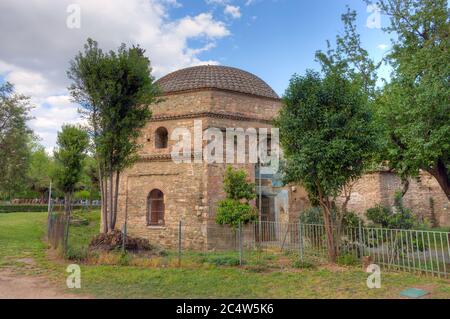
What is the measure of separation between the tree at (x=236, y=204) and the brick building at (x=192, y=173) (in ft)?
4.73

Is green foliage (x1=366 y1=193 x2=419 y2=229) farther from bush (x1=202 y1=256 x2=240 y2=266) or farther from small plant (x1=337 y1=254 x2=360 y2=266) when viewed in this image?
bush (x1=202 y1=256 x2=240 y2=266)

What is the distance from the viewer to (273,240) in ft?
46.0

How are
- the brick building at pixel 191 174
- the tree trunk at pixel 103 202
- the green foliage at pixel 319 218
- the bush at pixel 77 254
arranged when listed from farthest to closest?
1. the brick building at pixel 191 174
2. the tree trunk at pixel 103 202
3. the green foliage at pixel 319 218
4. the bush at pixel 77 254

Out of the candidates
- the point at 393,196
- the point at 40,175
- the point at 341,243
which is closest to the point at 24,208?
the point at 40,175

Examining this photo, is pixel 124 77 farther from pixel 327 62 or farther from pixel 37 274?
pixel 327 62

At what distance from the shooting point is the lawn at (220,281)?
6582 millimetres

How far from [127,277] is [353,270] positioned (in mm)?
5986

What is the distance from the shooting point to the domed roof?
1578 cm

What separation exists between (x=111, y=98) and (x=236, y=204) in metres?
6.34

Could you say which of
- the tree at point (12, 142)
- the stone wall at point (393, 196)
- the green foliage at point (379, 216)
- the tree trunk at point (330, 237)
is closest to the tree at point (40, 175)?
the tree at point (12, 142)

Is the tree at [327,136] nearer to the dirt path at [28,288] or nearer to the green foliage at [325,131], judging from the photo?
the green foliage at [325,131]
